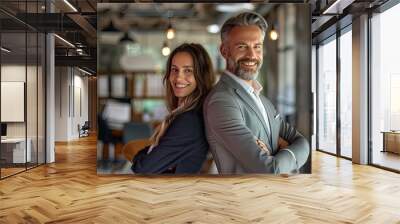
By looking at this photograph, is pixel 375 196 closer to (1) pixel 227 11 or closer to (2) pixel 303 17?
(2) pixel 303 17

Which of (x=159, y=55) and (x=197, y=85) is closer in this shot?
(x=197, y=85)

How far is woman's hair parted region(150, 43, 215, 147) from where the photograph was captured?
610 cm

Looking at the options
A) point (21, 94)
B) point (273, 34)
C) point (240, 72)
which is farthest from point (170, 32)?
point (21, 94)

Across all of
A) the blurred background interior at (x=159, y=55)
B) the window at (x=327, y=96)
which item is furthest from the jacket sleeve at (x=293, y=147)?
the window at (x=327, y=96)

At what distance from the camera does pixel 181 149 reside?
6086 mm

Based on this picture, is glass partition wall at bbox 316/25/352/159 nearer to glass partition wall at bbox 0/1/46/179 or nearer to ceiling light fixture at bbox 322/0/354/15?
ceiling light fixture at bbox 322/0/354/15

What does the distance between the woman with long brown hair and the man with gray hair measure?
0.16m

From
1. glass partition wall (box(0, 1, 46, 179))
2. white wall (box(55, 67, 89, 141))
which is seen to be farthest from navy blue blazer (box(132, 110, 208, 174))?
white wall (box(55, 67, 89, 141))

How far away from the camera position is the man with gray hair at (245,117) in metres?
5.96

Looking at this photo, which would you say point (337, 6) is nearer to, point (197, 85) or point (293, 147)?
point (293, 147)

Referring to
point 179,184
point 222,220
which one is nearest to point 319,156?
point 179,184

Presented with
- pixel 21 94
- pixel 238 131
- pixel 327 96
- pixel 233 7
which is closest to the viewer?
pixel 238 131

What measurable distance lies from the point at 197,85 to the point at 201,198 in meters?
1.81

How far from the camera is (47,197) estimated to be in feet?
16.6
